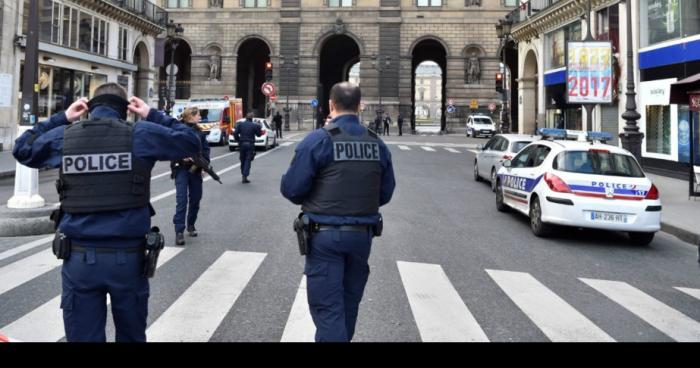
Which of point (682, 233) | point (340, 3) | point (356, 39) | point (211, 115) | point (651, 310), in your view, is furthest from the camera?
point (340, 3)

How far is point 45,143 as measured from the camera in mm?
3361

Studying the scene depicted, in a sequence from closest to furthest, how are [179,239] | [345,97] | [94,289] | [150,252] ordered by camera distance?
1. [94,289]
2. [150,252]
3. [345,97]
4. [179,239]

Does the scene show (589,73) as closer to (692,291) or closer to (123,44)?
(692,291)

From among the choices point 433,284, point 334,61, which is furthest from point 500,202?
point 334,61

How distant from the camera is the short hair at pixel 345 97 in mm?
3740

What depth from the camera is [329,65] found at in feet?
214

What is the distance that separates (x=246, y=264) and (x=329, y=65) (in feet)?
198

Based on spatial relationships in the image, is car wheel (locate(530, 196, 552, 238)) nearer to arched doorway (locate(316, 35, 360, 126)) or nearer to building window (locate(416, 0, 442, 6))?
building window (locate(416, 0, 442, 6))

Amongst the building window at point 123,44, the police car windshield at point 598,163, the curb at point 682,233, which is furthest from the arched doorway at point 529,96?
the police car windshield at point 598,163

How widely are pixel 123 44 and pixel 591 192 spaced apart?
32.5m

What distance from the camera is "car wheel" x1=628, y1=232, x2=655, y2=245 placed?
8843mm

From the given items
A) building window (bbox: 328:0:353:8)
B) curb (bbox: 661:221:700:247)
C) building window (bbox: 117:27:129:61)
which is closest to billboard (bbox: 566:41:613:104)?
curb (bbox: 661:221:700:247)

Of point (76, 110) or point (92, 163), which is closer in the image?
point (92, 163)
